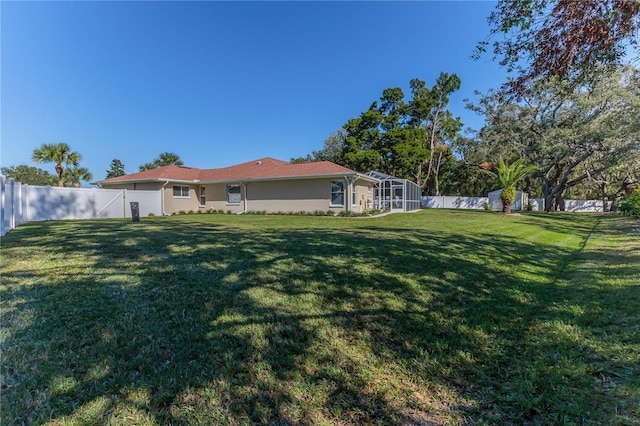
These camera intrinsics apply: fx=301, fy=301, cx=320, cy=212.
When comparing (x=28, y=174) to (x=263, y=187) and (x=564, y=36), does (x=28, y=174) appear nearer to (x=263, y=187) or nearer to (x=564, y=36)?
(x=263, y=187)

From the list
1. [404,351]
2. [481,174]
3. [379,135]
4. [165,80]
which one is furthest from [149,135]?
[481,174]

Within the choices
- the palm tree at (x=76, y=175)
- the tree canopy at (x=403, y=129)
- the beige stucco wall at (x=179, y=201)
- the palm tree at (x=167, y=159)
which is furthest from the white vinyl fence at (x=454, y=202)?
the palm tree at (x=76, y=175)

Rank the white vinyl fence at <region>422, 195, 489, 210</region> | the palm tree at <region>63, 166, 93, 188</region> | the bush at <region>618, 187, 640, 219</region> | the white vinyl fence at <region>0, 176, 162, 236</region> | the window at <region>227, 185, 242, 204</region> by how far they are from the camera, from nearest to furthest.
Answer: the bush at <region>618, 187, 640, 219</region> → the white vinyl fence at <region>0, 176, 162, 236</region> → the window at <region>227, 185, 242, 204</region> → the palm tree at <region>63, 166, 93, 188</region> → the white vinyl fence at <region>422, 195, 489, 210</region>

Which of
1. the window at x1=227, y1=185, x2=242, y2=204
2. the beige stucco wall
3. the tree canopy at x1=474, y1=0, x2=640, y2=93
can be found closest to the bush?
the tree canopy at x1=474, y1=0, x2=640, y2=93

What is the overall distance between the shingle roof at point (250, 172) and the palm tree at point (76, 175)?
803 centimetres

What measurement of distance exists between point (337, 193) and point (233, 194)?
8.04m

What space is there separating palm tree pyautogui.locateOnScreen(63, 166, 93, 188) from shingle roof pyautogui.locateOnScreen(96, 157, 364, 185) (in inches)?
316

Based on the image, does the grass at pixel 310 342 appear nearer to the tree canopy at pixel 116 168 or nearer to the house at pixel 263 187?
the house at pixel 263 187

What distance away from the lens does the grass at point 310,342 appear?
2016 millimetres

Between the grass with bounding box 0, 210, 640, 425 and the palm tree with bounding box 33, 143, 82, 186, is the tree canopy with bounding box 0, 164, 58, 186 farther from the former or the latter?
the grass with bounding box 0, 210, 640, 425

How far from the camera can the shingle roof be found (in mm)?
18922

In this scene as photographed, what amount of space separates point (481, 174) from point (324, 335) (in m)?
41.3

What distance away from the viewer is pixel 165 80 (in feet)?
60.1

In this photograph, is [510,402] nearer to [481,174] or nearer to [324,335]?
[324,335]
